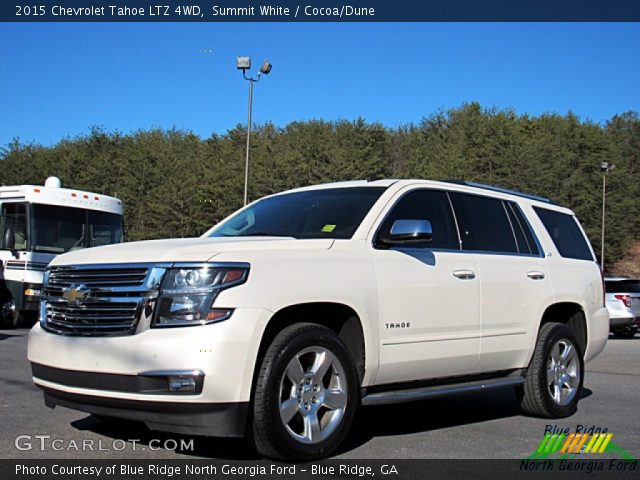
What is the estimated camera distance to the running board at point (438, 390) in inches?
210

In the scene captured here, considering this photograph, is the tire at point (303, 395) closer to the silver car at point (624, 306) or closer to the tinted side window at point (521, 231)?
the tinted side window at point (521, 231)

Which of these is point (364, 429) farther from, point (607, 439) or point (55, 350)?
point (55, 350)

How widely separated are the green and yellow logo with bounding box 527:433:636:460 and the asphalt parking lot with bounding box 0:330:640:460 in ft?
0.25

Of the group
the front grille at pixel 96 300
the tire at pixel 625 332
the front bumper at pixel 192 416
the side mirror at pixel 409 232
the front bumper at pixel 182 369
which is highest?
the side mirror at pixel 409 232

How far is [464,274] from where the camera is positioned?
5996 mm

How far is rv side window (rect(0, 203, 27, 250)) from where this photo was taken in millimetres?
16109

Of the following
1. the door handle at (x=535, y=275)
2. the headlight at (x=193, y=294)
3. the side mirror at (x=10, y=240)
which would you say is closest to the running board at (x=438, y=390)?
the door handle at (x=535, y=275)

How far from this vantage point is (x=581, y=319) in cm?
753

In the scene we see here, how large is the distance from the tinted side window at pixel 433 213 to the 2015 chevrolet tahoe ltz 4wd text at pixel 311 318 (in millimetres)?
12

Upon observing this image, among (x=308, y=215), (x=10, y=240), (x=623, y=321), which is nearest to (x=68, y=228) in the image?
(x=10, y=240)

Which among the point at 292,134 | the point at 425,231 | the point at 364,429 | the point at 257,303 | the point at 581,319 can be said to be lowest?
the point at 364,429

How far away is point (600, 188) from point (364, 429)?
57.8 m

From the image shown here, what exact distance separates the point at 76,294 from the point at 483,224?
11.3 ft
